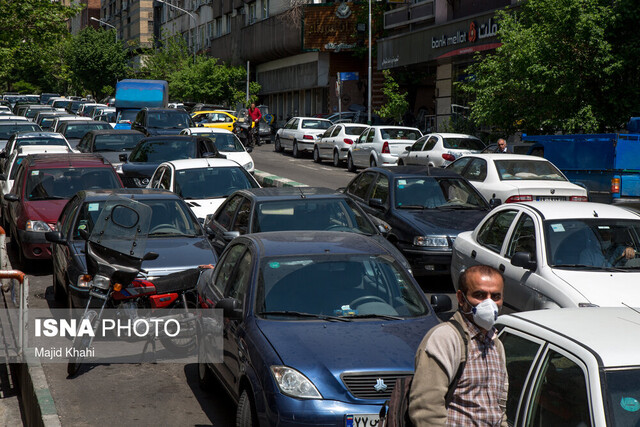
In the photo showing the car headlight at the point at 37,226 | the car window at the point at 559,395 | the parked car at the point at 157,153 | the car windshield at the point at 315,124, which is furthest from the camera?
the car windshield at the point at 315,124

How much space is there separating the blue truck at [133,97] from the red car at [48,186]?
23043 mm

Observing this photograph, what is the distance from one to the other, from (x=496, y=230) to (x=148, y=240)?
403 centimetres

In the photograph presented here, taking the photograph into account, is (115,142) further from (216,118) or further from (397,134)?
(216,118)

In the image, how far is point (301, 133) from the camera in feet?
124

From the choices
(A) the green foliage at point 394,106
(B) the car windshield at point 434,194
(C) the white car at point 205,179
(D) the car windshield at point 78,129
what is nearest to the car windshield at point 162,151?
(C) the white car at point 205,179

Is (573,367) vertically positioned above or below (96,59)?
below

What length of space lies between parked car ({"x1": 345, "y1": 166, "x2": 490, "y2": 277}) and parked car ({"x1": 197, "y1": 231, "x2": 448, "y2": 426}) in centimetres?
487

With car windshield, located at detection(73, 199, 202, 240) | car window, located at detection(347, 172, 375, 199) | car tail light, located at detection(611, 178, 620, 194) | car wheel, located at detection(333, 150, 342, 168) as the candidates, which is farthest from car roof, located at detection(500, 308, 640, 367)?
car wheel, located at detection(333, 150, 342, 168)

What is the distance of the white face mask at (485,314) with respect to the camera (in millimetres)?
3852

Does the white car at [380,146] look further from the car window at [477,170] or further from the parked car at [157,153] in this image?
the car window at [477,170]

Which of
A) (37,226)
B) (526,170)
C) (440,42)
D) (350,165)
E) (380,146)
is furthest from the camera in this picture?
(440,42)

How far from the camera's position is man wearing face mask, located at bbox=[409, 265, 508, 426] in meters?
3.79

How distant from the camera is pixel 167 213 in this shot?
1115 cm

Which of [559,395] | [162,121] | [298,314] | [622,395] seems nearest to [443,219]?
[298,314]
